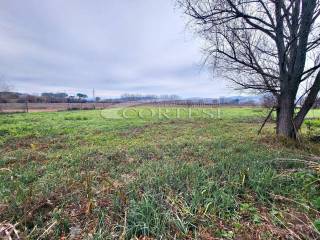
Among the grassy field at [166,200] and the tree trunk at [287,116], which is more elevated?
the tree trunk at [287,116]

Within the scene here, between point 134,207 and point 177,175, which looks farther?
point 177,175

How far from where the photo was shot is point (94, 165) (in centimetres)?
429

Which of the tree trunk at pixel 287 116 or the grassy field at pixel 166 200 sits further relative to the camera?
the tree trunk at pixel 287 116

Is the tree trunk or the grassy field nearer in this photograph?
the grassy field

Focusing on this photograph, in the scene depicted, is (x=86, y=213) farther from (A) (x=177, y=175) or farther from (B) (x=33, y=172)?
(B) (x=33, y=172)

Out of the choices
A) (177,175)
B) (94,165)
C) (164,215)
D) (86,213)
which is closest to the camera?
(164,215)

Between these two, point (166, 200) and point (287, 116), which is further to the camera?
point (287, 116)

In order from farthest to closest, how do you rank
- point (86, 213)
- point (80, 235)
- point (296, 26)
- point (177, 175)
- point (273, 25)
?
point (273, 25), point (296, 26), point (177, 175), point (86, 213), point (80, 235)

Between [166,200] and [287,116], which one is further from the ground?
[287,116]

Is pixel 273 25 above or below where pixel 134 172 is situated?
above

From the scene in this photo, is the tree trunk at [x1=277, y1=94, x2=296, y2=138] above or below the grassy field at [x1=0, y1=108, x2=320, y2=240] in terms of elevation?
above

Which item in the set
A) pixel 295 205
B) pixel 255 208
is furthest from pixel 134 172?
pixel 295 205

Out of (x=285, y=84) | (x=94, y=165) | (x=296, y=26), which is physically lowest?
(x=94, y=165)

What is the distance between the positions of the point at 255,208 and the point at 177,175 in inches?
46.9
